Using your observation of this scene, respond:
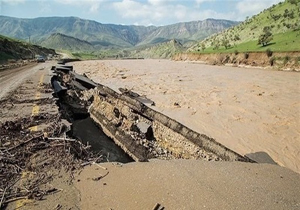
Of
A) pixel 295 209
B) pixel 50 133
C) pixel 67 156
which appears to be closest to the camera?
pixel 295 209

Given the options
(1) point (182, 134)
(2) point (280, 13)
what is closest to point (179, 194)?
(1) point (182, 134)

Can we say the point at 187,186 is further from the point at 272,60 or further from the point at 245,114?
the point at 272,60

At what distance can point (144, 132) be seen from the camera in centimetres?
967

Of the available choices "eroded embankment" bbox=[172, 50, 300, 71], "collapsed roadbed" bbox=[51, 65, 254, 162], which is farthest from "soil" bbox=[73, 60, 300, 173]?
"eroded embankment" bbox=[172, 50, 300, 71]

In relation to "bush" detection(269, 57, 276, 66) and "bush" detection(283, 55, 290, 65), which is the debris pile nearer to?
"bush" detection(283, 55, 290, 65)

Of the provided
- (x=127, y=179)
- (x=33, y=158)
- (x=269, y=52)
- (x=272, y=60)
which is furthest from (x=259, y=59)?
(x=33, y=158)

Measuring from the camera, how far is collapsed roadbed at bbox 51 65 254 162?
7.39m

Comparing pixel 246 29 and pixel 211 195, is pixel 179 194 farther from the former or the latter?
pixel 246 29

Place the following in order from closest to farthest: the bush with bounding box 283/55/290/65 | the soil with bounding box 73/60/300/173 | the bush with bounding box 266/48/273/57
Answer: the soil with bounding box 73/60/300/173 → the bush with bounding box 283/55/290/65 → the bush with bounding box 266/48/273/57

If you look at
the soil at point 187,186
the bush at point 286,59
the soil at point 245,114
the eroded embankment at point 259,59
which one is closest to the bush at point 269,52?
the eroded embankment at point 259,59

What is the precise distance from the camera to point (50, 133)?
6.41 m

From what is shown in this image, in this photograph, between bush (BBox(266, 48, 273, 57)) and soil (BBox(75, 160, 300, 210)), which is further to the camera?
bush (BBox(266, 48, 273, 57))

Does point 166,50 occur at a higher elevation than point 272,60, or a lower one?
lower

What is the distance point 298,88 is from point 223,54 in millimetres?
26666
